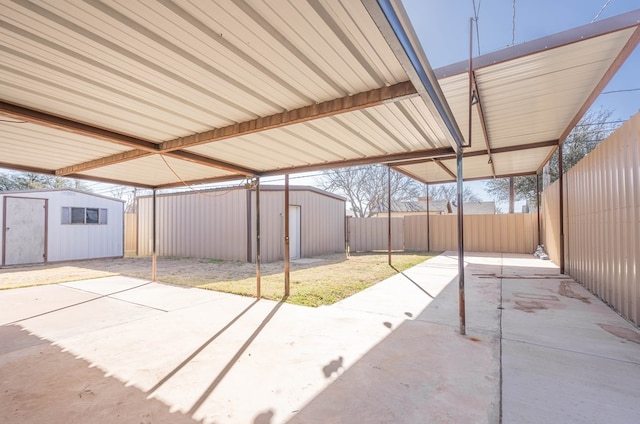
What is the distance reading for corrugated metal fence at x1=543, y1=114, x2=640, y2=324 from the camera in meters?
3.50

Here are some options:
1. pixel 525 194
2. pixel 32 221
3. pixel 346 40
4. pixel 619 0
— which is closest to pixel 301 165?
pixel 346 40

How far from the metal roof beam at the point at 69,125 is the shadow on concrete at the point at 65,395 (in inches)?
88.5

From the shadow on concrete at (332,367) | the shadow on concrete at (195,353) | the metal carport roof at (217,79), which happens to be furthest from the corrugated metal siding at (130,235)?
the shadow on concrete at (332,367)

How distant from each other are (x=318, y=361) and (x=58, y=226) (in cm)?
1204

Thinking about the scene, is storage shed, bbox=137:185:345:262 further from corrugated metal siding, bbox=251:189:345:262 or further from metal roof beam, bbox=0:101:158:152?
metal roof beam, bbox=0:101:158:152

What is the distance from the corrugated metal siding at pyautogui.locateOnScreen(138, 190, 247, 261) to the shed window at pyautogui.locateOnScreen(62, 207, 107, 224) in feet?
5.84

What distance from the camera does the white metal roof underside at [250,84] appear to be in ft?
5.59

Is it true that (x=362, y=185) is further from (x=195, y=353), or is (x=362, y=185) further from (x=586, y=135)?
(x=195, y=353)

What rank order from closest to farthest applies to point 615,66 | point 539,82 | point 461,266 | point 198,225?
point 461,266 < point 615,66 < point 539,82 < point 198,225

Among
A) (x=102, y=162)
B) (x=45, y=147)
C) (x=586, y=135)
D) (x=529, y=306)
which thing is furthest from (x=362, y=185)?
(x=45, y=147)

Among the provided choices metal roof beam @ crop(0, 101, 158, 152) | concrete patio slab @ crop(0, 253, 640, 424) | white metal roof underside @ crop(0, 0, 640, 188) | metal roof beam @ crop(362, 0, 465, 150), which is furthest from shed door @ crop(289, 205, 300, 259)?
metal roof beam @ crop(362, 0, 465, 150)

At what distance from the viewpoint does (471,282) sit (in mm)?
6383

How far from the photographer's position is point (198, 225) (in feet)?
39.2

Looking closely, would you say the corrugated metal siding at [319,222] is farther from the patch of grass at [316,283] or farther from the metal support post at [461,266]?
the metal support post at [461,266]
